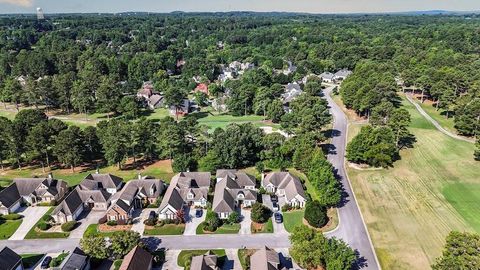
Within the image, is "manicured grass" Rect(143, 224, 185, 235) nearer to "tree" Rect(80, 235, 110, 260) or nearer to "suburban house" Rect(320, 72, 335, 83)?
"tree" Rect(80, 235, 110, 260)

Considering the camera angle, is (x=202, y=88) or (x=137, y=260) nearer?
(x=137, y=260)

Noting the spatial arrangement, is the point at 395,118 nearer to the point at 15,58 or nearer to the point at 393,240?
the point at 393,240

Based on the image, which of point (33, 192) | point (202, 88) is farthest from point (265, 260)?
point (202, 88)

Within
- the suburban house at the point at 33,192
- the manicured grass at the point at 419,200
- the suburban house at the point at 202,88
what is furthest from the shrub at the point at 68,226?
the suburban house at the point at 202,88

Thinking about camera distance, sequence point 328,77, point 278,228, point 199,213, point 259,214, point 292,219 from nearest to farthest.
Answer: point 278,228 → point 259,214 → point 292,219 → point 199,213 → point 328,77

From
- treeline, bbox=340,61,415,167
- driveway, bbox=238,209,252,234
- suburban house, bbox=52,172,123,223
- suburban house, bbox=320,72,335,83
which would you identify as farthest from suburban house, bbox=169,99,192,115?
suburban house, bbox=320,72,335,83

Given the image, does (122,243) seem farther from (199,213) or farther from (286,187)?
(286,187)

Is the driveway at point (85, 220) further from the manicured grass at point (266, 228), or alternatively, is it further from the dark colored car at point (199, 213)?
the manicured grass at point (266, 228)
